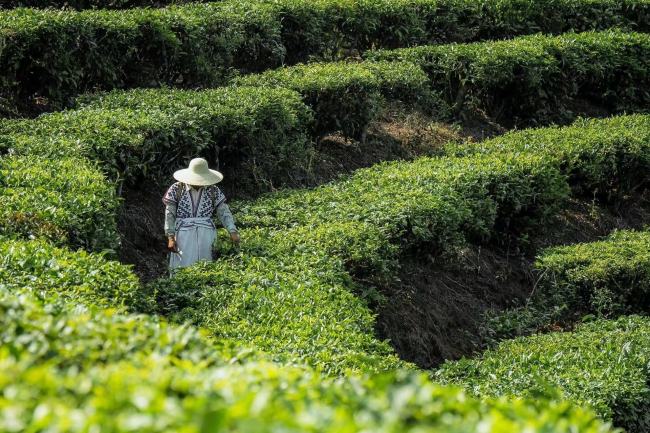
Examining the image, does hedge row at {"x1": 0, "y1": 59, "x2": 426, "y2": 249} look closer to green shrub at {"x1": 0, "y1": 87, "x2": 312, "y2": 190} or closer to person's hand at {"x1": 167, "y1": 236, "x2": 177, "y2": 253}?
green shrub at {"x1": 0, "y1": 87, "x2": 312, "y2": 190}

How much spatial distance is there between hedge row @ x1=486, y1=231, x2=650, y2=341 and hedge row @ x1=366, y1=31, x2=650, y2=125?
4.66m

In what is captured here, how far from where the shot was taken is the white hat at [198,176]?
31.6 feet

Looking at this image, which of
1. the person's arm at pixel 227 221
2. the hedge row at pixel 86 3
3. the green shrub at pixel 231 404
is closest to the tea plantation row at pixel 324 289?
the green shrub at pixel 231 404

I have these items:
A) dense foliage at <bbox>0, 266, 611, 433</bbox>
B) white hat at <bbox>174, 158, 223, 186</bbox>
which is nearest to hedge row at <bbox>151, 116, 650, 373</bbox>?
white hat at <bbox>174, 158, 223, 186</bbox>

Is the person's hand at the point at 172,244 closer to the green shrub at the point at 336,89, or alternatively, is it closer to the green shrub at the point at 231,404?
the green shrub at the point at 336,89

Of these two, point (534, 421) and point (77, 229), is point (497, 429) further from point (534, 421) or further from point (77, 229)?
point (77, 229)

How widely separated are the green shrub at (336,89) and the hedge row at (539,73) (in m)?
1.57

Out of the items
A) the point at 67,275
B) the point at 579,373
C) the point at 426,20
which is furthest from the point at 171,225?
the point at 426,20

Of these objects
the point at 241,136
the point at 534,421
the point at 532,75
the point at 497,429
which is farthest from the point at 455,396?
the point at 532,75

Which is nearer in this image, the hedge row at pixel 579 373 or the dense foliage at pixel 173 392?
the dense foliage at pixel 173 392

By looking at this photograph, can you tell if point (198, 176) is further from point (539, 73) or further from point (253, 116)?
point (539, 73)

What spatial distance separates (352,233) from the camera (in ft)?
32.1

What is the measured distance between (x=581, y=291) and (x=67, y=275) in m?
5.67

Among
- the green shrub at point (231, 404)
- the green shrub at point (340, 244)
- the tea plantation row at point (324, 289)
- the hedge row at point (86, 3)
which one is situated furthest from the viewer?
the hedge row at point (86, 3)
